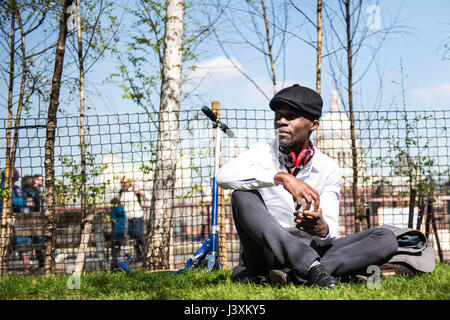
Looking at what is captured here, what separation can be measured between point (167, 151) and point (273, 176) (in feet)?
9.29

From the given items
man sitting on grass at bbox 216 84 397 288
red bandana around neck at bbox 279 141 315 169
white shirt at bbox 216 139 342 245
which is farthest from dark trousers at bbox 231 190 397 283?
red bandana around neck at bbox 279 141 315 169

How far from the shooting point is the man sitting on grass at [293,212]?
108 inches

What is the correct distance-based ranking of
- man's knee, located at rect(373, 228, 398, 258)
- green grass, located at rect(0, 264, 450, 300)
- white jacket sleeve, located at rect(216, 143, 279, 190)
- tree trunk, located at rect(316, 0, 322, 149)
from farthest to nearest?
tree trunk, located at rect(316, 0, 322, 149), man's knee, located at rect(373, 228, 398, 258), white jacket sleeve, located at rect(216, 143, 279, 190), green grass, located at rect(0, 264, 450, 300)

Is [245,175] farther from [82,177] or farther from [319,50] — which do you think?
[319,50]

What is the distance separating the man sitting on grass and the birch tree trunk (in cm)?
207

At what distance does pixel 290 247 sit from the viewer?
2.72 meters

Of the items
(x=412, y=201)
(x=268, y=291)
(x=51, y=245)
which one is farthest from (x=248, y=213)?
(x=412, y=201)

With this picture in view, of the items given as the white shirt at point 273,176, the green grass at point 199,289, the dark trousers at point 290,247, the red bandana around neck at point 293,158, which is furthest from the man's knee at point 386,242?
the red bandana around neck at point 293,158

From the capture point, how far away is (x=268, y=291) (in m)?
2.61

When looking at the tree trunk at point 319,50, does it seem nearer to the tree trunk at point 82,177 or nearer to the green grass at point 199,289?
the tree trunk at point 82,177

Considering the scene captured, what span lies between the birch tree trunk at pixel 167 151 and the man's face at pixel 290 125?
206cm

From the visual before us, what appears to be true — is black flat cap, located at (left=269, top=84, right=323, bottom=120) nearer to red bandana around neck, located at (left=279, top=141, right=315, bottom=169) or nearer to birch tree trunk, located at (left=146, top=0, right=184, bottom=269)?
red bandana around neck, located at (left=279, top=141, right=315, bottom=169)

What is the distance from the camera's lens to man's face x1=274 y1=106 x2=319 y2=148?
Answer: 10.8 ft
